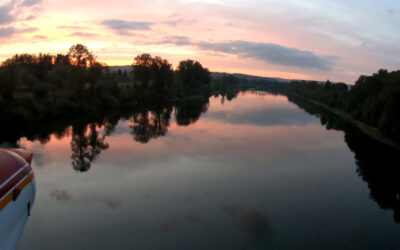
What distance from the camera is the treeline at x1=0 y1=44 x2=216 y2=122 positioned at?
3058cm

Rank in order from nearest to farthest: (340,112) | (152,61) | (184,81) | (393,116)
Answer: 1. (393,116)
2. (340,112)
3. (152,61)
4. (184,81)

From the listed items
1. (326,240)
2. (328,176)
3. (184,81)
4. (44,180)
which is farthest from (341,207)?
(184,81)

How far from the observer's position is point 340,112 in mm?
55781

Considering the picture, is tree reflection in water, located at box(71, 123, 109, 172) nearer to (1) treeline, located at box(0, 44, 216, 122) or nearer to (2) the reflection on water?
(2) the reflection on water

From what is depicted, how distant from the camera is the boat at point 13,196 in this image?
550 centimetres

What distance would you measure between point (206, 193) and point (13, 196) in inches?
359

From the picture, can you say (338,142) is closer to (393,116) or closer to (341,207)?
(393,116)

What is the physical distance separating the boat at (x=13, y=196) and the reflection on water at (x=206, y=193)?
3.46 m

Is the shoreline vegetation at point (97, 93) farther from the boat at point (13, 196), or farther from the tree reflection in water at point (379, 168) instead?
the boat at point (13, 196)

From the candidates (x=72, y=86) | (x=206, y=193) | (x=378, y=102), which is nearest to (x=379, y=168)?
(x=206, y=193)

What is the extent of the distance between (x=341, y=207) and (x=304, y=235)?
3.79 m

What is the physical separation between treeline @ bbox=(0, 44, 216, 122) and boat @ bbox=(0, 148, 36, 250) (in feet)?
88.0

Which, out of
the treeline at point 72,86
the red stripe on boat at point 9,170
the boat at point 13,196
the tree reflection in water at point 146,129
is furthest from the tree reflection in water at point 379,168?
the treeline at point 72,86

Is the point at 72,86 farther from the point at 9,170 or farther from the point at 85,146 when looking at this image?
the point at 9,170
